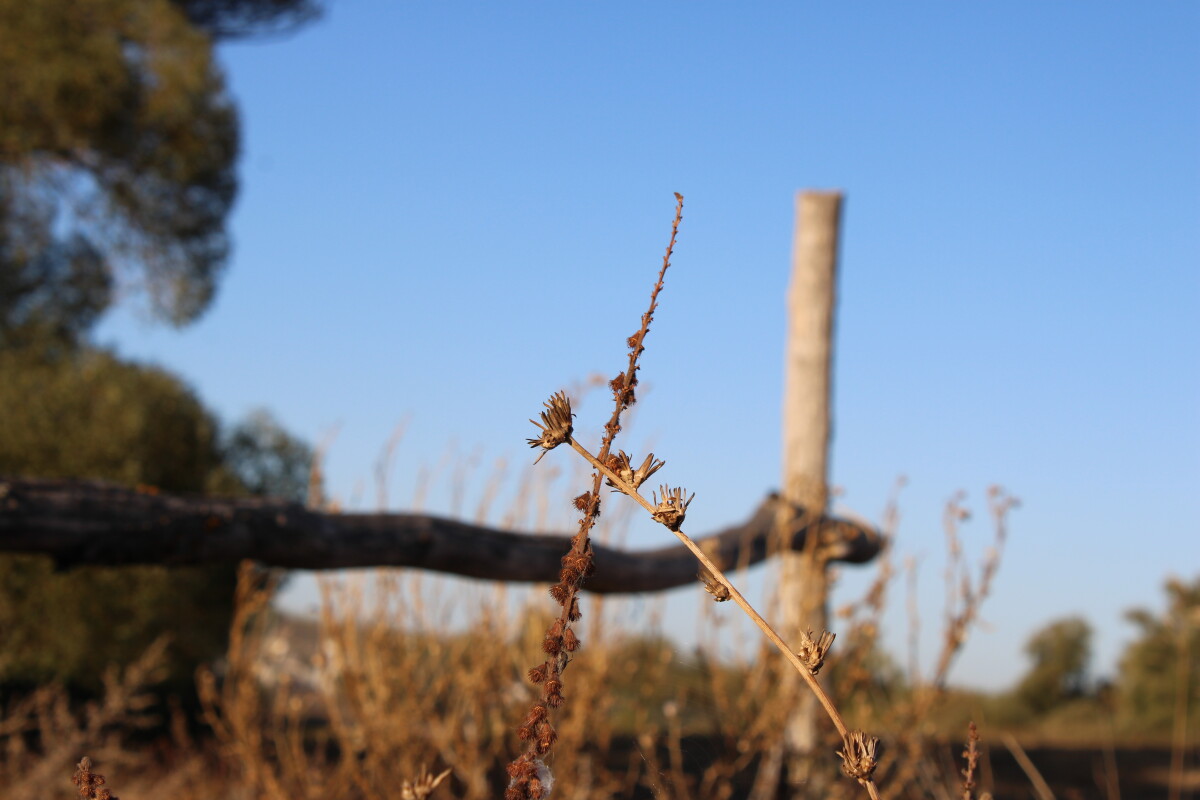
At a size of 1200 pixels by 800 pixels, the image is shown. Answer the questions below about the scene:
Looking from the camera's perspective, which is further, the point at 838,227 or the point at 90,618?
the point at 90,618

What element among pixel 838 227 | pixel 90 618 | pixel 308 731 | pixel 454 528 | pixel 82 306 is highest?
pixel 82 306

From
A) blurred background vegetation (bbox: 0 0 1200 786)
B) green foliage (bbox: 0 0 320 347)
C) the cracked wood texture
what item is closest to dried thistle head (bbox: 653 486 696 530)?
the cracked wood texture

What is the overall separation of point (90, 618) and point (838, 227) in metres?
6.36

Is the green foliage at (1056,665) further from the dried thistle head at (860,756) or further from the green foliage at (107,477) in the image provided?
the dried thistle head at (860,756)

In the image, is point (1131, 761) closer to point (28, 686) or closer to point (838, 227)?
point (838, 227)

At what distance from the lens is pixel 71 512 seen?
2387mm

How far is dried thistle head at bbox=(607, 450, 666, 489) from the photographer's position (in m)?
0.60

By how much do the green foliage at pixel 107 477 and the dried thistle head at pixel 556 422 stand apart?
7659 mm

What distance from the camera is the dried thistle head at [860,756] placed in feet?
2.01

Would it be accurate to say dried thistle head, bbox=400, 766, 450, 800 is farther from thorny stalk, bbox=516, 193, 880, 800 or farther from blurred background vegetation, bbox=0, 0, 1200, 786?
blurred background vegetation, bbox=0, 0, 1200, 786

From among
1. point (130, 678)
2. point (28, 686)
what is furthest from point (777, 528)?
point (28, 686)

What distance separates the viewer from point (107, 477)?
27.3 ft

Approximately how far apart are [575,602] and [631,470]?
0.10 meters

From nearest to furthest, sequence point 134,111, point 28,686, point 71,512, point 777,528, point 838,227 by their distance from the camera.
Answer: point 71,512 < point 777,528 < point 838,227 < point 28,686 < point 134,111
